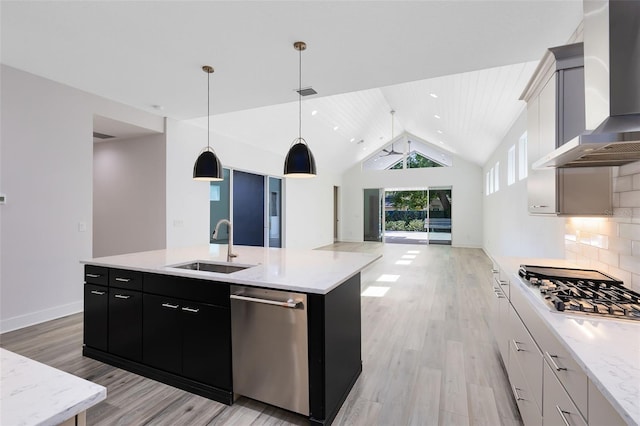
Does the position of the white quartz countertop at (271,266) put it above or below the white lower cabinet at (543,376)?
above

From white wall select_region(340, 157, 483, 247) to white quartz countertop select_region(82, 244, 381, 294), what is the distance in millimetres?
8690

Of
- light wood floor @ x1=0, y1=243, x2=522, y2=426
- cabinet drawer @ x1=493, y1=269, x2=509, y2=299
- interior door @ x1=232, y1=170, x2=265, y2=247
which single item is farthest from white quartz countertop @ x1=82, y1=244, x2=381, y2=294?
interior door @ x1=232, y1=170, x2=265, y2=247

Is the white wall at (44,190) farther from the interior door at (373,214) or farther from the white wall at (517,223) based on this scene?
the interior door at (373,214)

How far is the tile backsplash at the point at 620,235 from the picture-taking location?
1.61 meters

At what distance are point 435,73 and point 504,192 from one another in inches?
155

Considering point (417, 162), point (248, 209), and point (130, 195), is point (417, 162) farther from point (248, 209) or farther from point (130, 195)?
point (130, 195)

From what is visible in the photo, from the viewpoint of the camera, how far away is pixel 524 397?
1.70m

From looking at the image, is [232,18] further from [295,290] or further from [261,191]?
[261,191]

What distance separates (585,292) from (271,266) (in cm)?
186

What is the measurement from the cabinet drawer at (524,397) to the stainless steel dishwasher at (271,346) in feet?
3.81

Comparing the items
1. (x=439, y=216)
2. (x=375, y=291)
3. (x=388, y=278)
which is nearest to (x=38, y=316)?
(x=375, y=291)

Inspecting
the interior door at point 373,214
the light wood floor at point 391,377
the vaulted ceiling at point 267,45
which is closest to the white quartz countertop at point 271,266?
the light wood floor at point 391,377

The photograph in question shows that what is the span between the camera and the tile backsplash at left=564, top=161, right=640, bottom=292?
1.61m

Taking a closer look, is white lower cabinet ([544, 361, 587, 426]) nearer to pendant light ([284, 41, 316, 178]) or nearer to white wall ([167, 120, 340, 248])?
pendant light ([284, 41, 316, 178])
